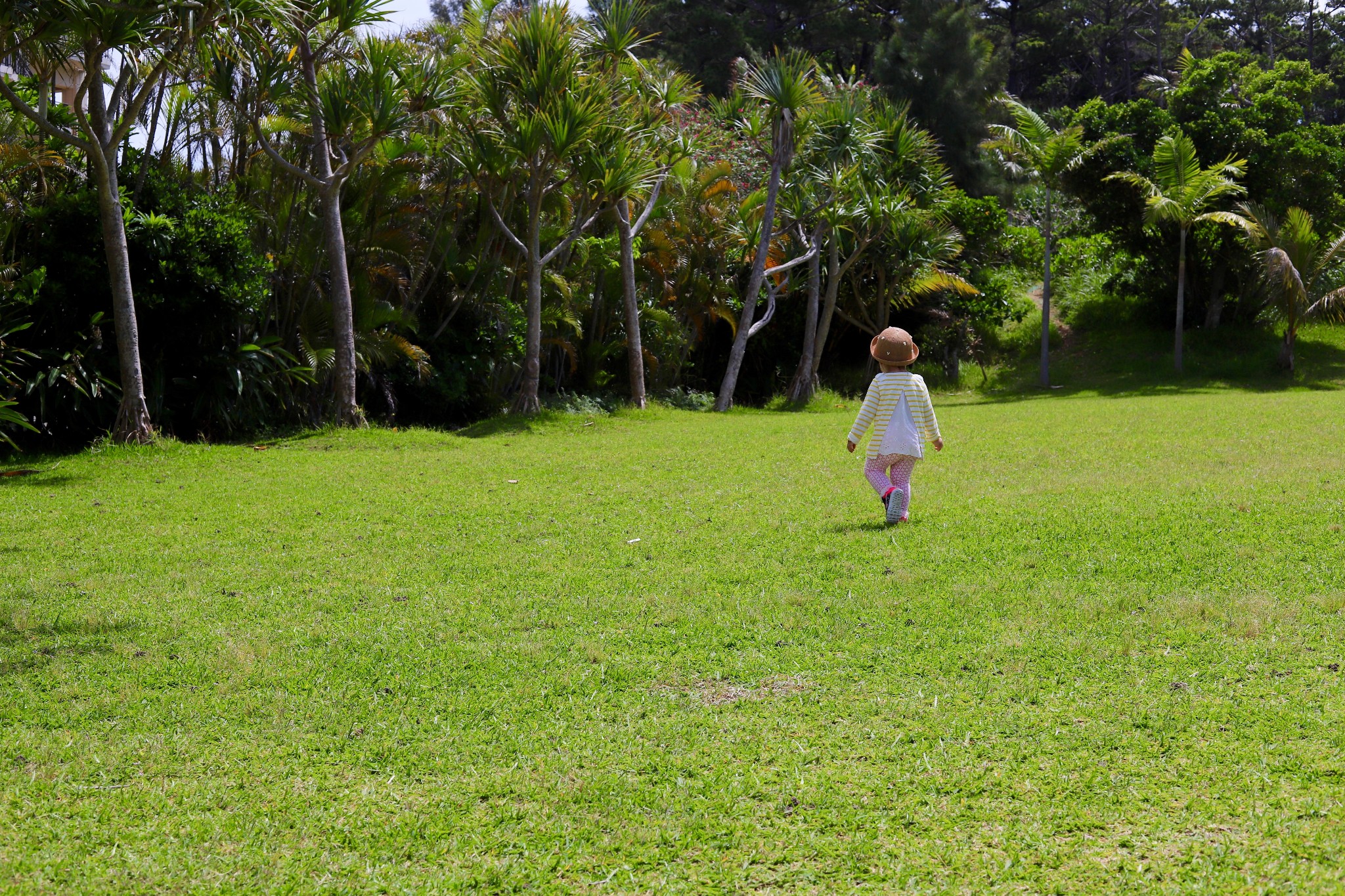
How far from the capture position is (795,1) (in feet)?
124

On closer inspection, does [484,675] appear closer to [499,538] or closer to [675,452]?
[499,538]

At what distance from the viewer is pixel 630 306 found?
18.1 metres

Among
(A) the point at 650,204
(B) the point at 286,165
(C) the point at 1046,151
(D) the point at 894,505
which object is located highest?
(C) the point at 1046,151

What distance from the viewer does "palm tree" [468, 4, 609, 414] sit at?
14750 mm

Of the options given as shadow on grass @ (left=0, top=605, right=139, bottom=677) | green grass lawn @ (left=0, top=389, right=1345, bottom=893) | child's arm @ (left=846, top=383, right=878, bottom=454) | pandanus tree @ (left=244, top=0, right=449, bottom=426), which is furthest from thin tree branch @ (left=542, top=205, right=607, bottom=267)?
shadow on grass @ (left=0, top=605, right=139, bottom=677)

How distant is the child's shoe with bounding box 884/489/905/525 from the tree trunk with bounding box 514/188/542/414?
9.32 meters

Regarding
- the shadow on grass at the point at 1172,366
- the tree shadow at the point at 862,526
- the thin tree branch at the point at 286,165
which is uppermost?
the thin tree branch at the point at 286,165

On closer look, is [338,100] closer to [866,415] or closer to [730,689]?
[866,415]

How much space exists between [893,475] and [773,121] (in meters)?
13.0

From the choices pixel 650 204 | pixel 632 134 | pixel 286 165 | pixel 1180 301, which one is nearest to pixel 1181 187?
pixel 1180 301

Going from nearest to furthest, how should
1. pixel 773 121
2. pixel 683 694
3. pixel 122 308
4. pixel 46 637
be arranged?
pixel 683 694
pixel 46 637
pixel 122 308
pixel 773 121

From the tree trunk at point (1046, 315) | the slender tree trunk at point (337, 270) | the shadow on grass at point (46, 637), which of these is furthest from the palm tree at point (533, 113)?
the tree trunk at point (1046, 315)

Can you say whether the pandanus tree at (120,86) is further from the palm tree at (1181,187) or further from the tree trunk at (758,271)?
the palm tree at (1181,187)

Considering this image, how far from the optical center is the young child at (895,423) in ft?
24.2
